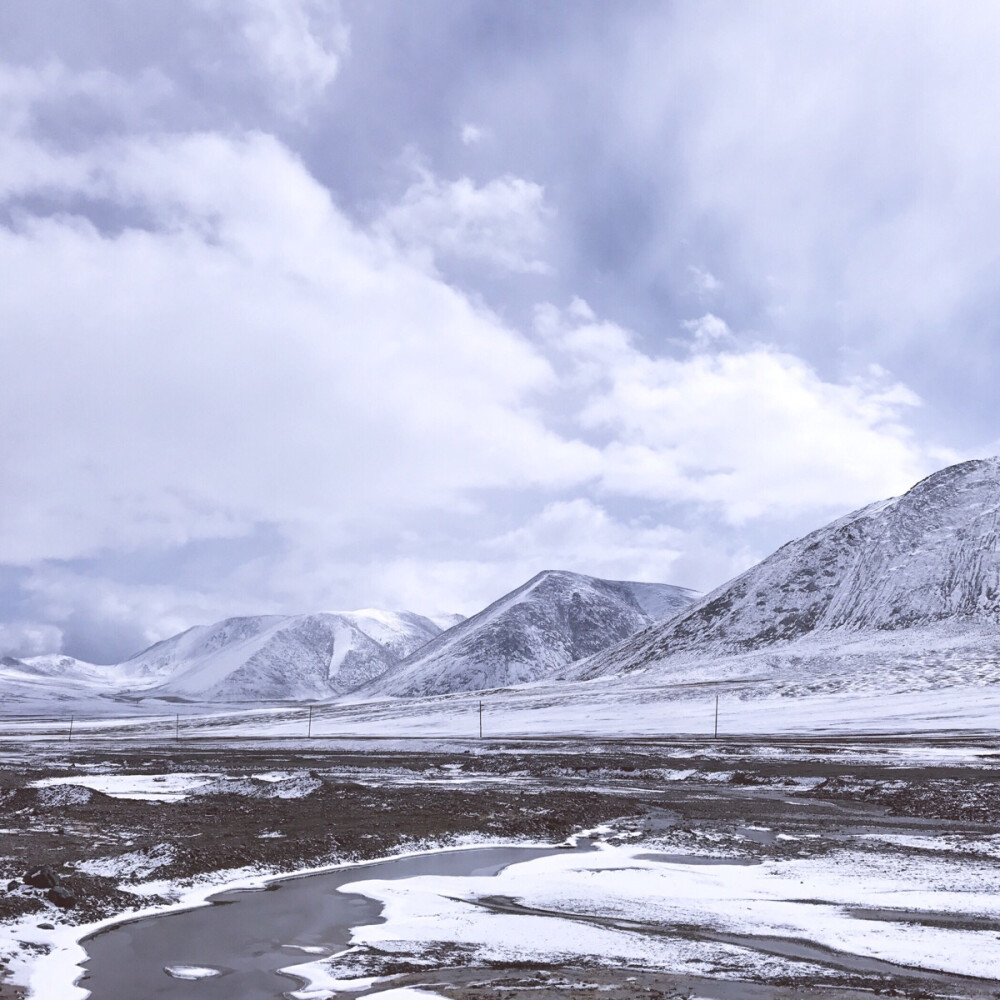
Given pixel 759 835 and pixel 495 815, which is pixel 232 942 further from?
pixel 759 835

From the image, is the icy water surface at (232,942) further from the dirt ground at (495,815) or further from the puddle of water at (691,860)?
the puddle of water at (691,860)

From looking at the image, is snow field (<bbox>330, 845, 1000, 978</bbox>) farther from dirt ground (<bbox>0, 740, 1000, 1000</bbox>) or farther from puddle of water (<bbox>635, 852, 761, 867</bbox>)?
dirt ground (<bbox>0, 740, 1000, 1000</bbox>)

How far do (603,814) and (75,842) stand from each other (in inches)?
574

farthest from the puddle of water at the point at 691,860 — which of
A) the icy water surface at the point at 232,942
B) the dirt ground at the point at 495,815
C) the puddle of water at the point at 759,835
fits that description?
the icy water surface at the point at 232,942

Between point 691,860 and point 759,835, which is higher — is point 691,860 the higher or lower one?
the higher one

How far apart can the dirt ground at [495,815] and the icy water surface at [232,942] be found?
3.52ft

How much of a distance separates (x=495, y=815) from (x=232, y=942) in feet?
48.2

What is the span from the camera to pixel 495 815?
26.9 metres

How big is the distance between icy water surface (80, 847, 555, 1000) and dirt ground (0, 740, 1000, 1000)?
1072 millimetres

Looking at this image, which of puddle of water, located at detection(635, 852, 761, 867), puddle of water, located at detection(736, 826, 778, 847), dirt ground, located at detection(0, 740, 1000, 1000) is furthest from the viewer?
puddle of water, located at detection(736, 826, 778, 847)

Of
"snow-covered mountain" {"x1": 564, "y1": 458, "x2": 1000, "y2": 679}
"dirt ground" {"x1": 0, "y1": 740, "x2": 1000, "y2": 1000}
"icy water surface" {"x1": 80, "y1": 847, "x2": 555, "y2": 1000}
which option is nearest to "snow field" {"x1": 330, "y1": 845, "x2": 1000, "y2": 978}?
"icy water surface" {"x1": 80, "y1": 847, "x2": 555, "y2": 1000}

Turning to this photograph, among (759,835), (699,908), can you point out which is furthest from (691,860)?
(699,908)

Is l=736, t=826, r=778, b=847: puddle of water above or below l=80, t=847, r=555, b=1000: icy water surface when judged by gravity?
below

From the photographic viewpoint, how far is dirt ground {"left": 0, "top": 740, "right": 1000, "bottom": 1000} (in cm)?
1110
